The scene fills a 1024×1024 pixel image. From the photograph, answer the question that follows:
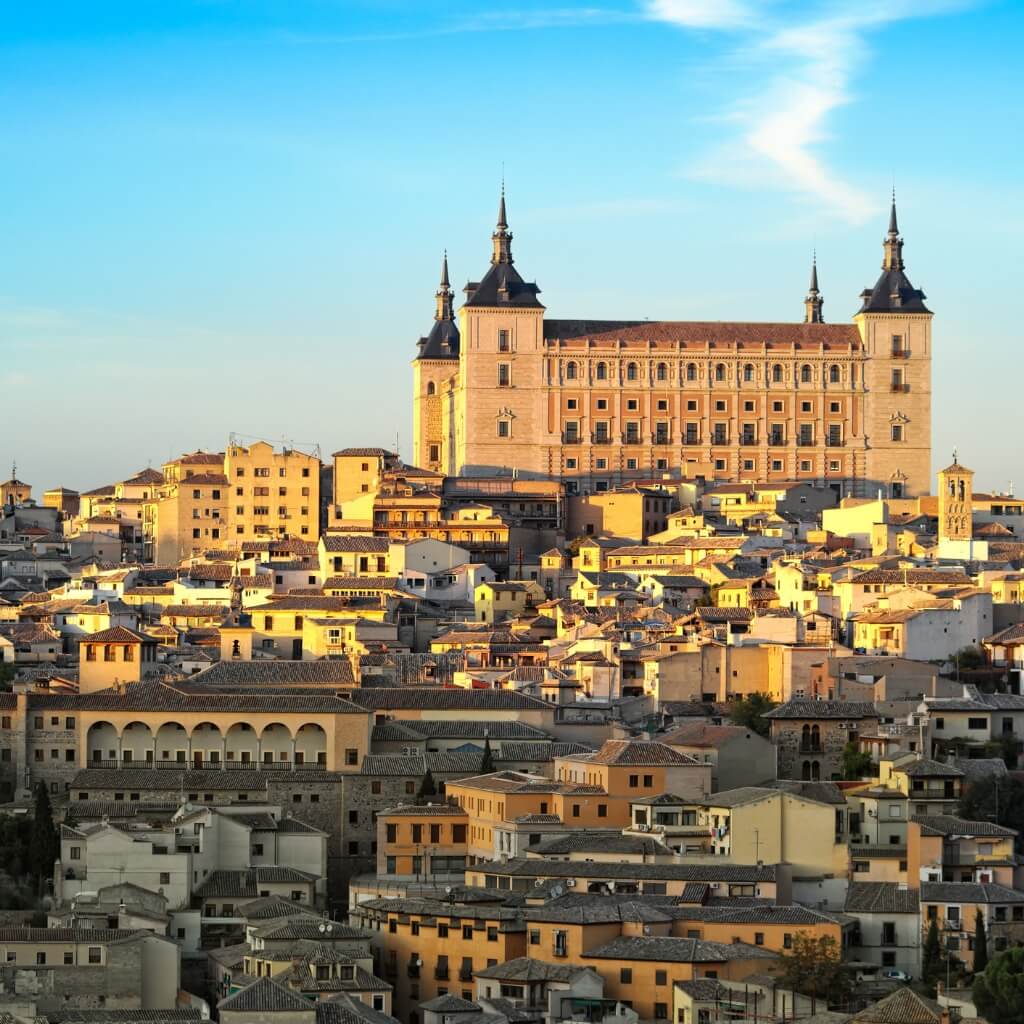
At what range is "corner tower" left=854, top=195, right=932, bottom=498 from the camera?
100688 millimetres

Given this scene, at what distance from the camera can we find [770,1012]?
4469cm

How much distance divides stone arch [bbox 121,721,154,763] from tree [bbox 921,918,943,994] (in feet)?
57.1

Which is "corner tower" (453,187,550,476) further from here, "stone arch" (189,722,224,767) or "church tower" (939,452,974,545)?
"stone arch" (189,722,224,767)

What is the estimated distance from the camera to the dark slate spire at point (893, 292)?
102438 millimetres

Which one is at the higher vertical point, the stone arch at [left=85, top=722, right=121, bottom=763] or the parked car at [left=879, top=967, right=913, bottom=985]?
the stone arch at [left=85, top=722, right=121, bottom=763]

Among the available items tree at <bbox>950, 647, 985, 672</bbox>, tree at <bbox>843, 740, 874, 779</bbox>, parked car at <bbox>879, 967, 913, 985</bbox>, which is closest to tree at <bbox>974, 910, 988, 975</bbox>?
parked car at <bbox>879, 967, 913, 985</bbox>

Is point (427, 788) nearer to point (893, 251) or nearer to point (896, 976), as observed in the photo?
point (896, 976)

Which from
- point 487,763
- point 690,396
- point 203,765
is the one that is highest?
point 690,396

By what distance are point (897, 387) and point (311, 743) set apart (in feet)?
154

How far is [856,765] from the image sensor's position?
56.7 m

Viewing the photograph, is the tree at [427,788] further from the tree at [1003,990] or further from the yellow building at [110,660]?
the tree at [1003,990]

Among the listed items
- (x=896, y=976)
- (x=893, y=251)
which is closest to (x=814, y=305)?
(x=893, y=251)

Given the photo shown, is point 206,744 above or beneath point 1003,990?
above

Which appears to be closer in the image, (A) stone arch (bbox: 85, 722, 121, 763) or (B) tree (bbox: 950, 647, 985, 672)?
(A) stone arch (bbox: 85, 722, 121, 763)
